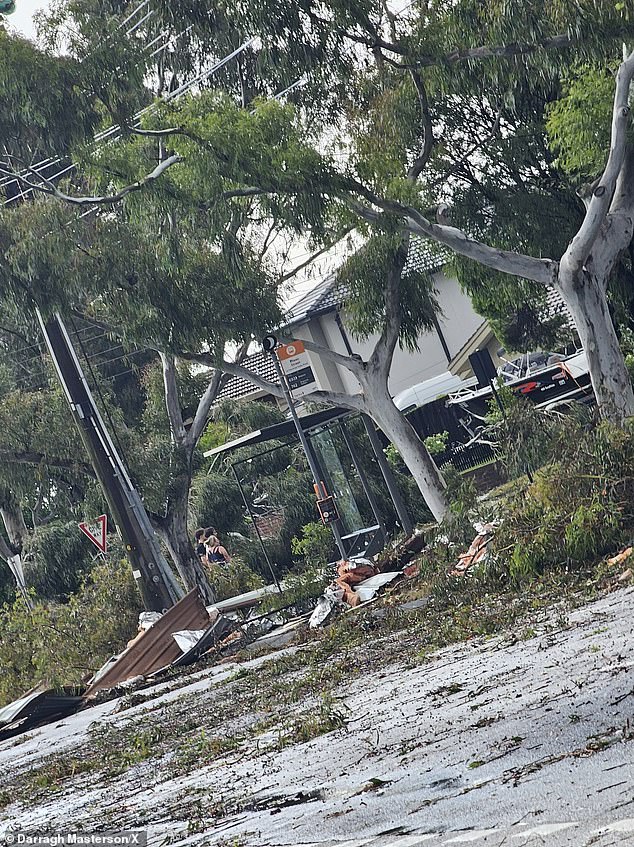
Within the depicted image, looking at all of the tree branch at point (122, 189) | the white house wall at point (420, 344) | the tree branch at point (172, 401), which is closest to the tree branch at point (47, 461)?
the tree branch at point (172, 401)

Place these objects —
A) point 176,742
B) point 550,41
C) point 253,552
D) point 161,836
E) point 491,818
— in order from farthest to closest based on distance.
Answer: point 253,552, point 550,41, point 176,742, point 161,836, point 491,818

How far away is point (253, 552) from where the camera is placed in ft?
98.7

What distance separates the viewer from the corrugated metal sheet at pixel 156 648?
759 inches

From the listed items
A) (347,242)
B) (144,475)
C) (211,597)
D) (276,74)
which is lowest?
(211,597)

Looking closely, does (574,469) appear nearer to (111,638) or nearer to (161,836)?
(161,836)

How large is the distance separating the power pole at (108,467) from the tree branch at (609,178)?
9.17m

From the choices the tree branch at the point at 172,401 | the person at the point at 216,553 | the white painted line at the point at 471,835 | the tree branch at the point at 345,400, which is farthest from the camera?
the person at the point at 216,553

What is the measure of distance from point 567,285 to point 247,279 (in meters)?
6.68

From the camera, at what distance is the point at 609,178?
18141mm

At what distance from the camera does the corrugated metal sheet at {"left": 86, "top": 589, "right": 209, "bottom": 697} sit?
19.3m

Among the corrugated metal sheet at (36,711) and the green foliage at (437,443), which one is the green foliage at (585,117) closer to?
the corrugated metal sheet at (36,711)

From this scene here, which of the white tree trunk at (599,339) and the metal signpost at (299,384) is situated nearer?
the white tree trunk at (599,339)

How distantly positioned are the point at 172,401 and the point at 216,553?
356 cm

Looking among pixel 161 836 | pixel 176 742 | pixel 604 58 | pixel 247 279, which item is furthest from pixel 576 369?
pixel 161 836
